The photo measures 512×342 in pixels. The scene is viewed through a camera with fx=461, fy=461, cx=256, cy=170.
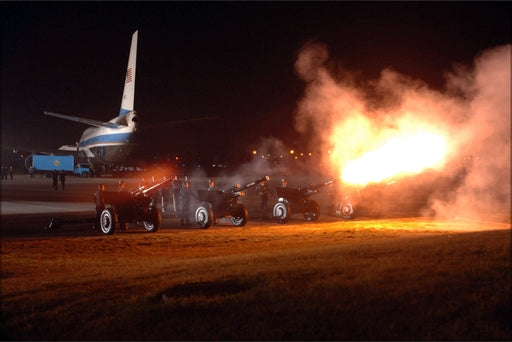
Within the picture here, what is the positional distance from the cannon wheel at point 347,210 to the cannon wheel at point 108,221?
12161 millimetres

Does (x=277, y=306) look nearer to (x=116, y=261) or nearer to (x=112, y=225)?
(x=116, y=261)

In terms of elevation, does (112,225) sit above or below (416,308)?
above

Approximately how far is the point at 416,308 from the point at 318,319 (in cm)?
168

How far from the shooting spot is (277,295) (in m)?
7.71

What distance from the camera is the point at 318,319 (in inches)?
273

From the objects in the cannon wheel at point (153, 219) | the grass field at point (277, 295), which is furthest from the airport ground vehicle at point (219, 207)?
the grass field at point (277, 295)

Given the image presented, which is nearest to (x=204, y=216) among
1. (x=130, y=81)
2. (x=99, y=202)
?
(x=99, y=202)

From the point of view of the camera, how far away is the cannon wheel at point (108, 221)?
660 inches

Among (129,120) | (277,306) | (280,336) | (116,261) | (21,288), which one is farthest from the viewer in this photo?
(129,120)

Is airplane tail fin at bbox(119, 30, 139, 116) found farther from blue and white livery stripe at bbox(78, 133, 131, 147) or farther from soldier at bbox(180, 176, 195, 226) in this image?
soldier at bbox(180, 176, 195, 226)

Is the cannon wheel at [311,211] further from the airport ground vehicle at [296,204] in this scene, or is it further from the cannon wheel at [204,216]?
the cannon wheel at [204,216]

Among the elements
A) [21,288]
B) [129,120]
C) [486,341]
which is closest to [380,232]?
[486,341]

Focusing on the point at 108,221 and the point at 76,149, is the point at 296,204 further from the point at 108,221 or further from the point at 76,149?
the point at 76,149

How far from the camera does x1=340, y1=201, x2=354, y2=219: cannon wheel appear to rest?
23.9 m
